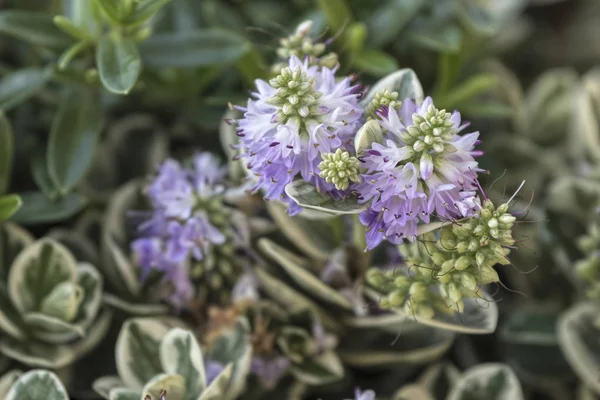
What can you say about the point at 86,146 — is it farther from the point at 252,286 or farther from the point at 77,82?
the point at 252,286

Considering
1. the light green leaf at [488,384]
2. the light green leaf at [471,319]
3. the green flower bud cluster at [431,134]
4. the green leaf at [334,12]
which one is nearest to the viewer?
the green flower bud cluster at [431,134]

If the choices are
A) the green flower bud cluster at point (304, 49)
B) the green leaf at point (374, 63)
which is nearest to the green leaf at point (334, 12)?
the green leaf at point (374, 63)

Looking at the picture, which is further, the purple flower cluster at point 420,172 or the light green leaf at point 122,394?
the light green leaf at point 122,394

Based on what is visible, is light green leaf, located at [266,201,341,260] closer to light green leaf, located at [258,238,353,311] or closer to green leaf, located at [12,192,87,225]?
light green leaf, located at [258,238,353,311]

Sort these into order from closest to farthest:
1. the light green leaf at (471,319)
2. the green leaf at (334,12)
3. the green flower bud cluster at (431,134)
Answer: the green flower bud cluster at (431,134), the light green leaf at (471,319), the green leaf at (334,12)

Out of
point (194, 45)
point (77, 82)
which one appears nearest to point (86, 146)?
point (77, 82)

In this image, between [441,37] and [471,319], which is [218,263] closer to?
[471,319]

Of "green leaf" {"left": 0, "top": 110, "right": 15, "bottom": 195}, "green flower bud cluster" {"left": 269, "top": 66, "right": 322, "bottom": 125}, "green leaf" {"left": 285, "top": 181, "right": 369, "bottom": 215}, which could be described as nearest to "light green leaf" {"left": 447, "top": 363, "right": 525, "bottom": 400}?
"green leaf" {"left": 285, "top": 181, "right": 369, "bottom": 215}

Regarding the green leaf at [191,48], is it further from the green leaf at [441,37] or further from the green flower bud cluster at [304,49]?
Answer: the green leaf at [441,37]
